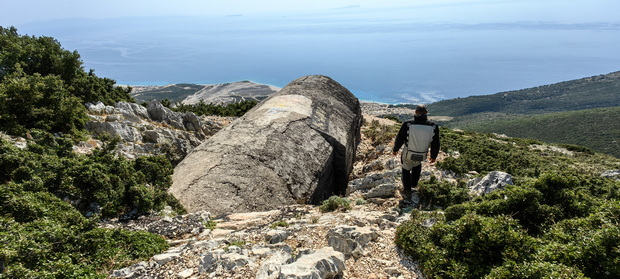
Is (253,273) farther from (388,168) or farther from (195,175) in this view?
(388,168)

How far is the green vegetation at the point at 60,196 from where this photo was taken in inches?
123

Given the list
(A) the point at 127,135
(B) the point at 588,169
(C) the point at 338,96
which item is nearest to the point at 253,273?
(A) the point at 127,135

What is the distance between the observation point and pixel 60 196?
15.2 feet

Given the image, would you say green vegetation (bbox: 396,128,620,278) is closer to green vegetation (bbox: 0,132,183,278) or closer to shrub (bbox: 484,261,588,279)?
shrub (bbox: 484,261,588,279)

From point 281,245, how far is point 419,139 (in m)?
3.92

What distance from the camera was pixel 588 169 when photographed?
42.9 ft

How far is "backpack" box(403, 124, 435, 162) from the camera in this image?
21.2 ft

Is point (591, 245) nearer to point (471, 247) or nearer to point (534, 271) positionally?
point (534, 271)

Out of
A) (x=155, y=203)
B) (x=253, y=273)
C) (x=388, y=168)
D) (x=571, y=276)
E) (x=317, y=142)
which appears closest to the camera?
(x=571, y=276)

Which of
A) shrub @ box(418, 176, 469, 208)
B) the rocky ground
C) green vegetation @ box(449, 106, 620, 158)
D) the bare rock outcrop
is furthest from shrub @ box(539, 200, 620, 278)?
green vegetation @ box(449, 106, 620, 158)

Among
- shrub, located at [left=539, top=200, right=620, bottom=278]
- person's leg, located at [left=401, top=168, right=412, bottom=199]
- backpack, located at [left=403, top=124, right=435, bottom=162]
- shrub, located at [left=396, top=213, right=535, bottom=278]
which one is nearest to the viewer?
shrub, located at [left=539, top=200, right=620, bottom=278]

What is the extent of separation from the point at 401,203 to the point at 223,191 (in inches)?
143

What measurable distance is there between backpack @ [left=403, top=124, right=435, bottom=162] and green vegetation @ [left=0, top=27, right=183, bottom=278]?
15.8 ft

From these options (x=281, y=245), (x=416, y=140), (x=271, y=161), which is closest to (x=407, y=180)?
(x=416, y=140)
